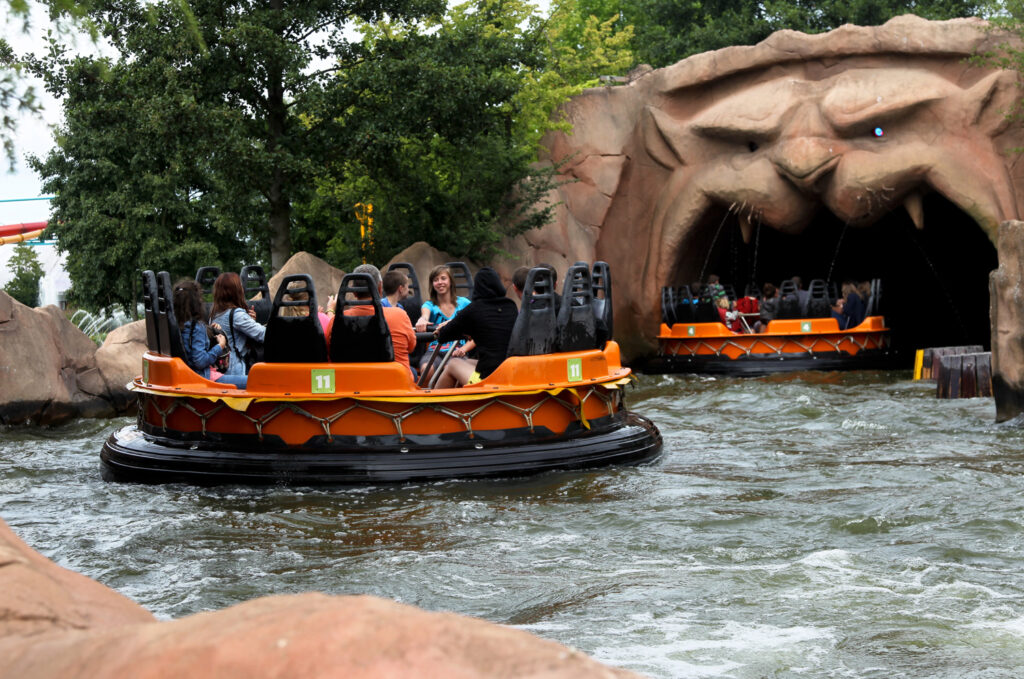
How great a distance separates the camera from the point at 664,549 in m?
5.57

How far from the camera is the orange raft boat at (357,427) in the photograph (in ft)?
23.2

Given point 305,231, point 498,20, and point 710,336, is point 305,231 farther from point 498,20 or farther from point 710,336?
point 710,336

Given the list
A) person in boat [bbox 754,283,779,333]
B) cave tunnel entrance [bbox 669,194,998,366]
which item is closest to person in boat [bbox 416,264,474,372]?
person in boat [bbox 754,283,779,333]

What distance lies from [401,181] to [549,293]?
402 inches

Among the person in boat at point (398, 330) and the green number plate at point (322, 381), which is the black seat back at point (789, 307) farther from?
the green number plate at point (322, 381)

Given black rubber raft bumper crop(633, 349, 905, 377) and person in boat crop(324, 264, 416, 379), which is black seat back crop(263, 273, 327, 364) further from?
black rubber raft bumper crop(633, 349, 905, 377)

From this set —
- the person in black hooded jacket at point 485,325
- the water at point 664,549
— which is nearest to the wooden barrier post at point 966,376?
the water at point 664,549

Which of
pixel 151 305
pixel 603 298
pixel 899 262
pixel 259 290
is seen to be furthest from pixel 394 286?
pixel 899 262

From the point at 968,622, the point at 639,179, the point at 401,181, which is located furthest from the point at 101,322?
the point at 968,622

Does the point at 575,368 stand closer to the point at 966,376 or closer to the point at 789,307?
the point at 966,376

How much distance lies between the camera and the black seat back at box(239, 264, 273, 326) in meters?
10.2

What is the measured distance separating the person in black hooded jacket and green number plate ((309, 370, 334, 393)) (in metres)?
0.94

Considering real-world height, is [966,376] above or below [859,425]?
above

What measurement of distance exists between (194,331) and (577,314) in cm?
263
